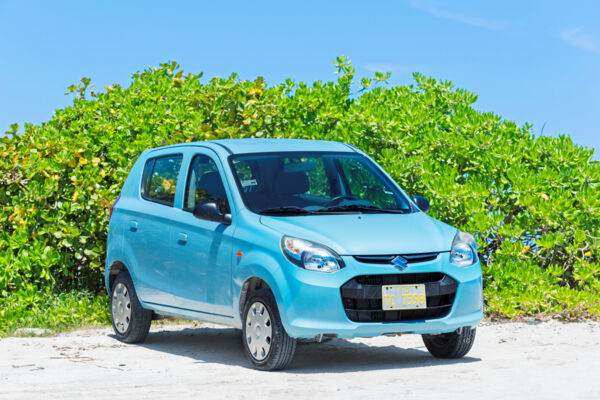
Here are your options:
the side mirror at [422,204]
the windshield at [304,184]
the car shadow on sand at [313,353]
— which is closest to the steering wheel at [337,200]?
the windshield at [304,184]

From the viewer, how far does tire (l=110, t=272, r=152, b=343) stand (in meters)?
9.41

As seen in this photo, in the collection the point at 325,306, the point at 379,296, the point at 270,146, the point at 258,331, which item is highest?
the point at 270,146

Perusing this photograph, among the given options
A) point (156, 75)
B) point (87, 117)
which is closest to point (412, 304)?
point (87, 117)

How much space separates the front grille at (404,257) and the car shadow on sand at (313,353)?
1.05m

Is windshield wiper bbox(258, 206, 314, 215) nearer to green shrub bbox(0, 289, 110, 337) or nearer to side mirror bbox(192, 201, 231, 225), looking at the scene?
side mirror bbox(192, 201, 231, 225)

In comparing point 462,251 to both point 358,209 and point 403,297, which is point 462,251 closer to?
point 403,297

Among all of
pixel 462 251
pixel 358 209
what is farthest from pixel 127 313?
pixel 462 251

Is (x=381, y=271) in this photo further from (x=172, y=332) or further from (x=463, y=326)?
(x=172, y=332)

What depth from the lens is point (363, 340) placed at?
966cm

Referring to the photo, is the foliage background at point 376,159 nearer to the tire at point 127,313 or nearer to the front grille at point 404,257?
the tire at point 127,313

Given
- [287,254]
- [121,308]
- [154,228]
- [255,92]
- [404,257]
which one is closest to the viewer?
[287,254]

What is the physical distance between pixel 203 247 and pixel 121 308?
6.93 feet

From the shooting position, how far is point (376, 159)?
42.9 feet

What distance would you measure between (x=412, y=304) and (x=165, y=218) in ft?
9.50
